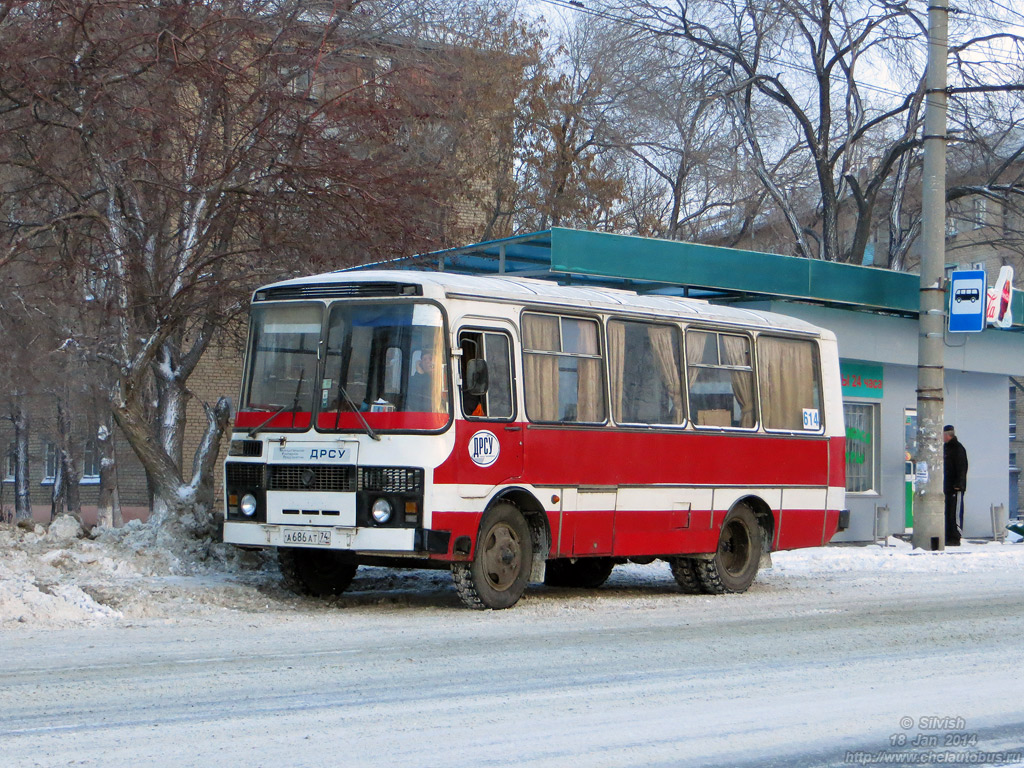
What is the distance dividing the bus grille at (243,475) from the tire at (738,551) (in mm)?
Result: 5066

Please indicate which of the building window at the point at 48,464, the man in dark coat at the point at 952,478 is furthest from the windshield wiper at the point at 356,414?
the building window at the point at 48,464

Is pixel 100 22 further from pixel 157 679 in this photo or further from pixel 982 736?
pixel 982 736

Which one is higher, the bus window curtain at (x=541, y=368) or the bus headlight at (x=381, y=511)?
the bus window curtain at (x=541, y=368)

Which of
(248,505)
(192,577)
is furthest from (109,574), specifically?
(248,505)

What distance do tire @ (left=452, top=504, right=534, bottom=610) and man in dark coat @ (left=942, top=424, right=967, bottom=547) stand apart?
12226 mm

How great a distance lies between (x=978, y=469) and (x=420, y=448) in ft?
55.7

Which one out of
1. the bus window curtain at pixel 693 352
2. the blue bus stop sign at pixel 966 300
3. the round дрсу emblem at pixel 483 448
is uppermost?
the blue bus stop sign at pixel 966 300

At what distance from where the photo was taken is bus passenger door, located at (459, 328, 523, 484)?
38.3 feet

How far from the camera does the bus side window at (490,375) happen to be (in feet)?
38.6

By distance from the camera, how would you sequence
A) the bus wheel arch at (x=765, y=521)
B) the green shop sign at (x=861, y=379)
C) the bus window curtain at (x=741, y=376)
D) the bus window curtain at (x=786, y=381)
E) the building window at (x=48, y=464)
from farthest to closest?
the building window at (x=48, y=464) → the green shop sign at (x=861, y=379) → the bus window curtain at (x=786, y=381) → the bus wheel arch at (x=765, y=521) → the bus window curtain at (x=741, y=376)

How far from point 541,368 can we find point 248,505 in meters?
2.93

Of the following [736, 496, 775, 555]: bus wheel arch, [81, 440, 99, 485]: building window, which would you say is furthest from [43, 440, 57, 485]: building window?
[736, 496, 775, 555]: bus wheel arch

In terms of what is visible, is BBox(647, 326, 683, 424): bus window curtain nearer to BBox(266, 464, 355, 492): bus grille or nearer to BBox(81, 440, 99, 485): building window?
BBox(266, 464, 355, 492): bus grille

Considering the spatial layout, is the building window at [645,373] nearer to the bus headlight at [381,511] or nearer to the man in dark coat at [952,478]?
the bus headlight at [381,511]
